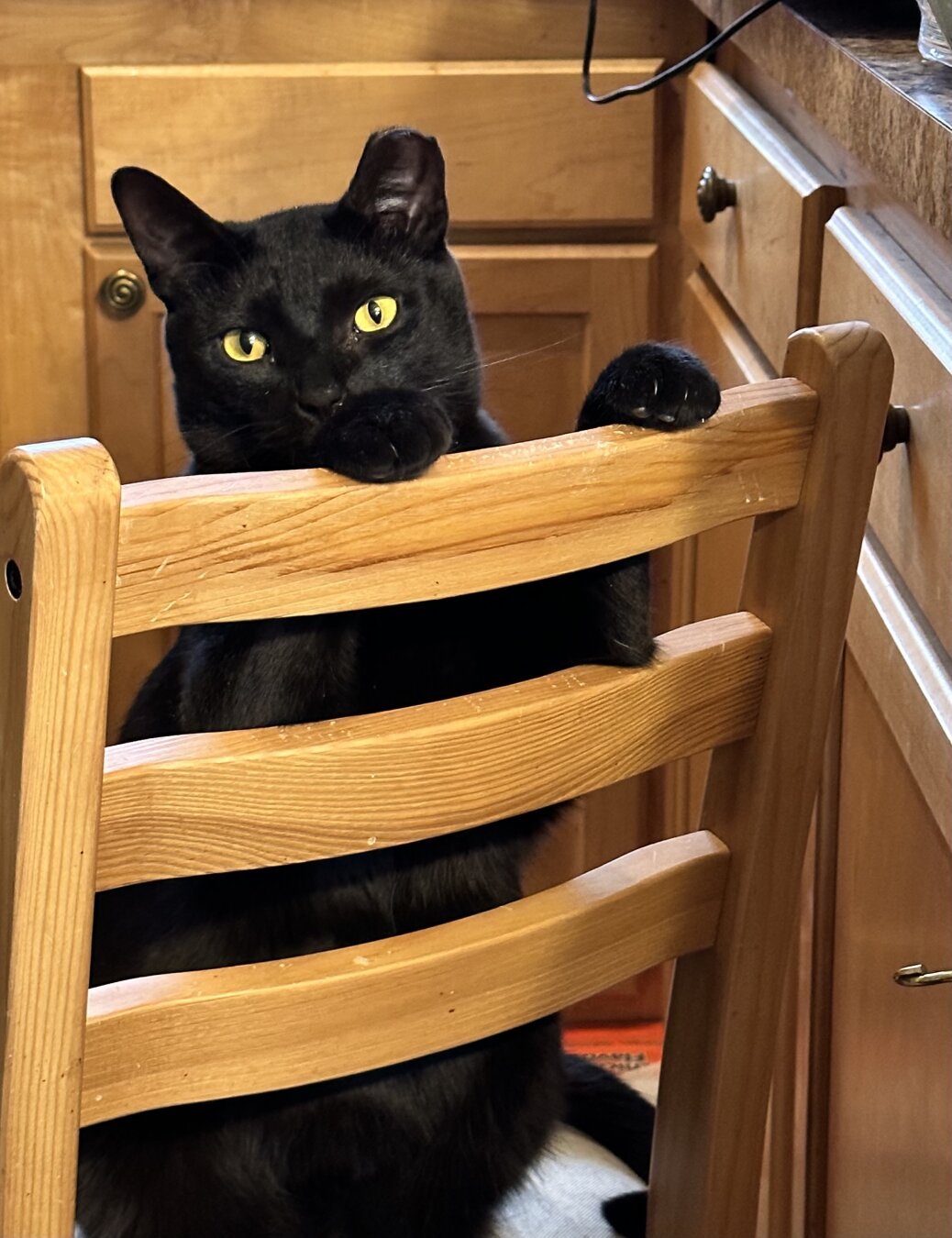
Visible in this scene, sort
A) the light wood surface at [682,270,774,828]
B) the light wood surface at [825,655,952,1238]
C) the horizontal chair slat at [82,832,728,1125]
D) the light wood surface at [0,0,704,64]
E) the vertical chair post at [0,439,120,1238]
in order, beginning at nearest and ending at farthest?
the vertical chair post at [0,439,120,1238]
the horizontal chair slat at [82,832,728,1125]
the light wood surface at [825,655,952,1238]
the light wood surface at [682,270,774,828]
the light wood surface at [0,0,704,64]

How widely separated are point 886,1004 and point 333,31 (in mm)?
1096

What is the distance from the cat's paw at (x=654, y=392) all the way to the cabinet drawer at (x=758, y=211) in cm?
33

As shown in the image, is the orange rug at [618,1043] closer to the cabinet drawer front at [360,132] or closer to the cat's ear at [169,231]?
the cabinet drawer front at [360,132]

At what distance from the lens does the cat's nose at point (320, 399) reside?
947 millimetres

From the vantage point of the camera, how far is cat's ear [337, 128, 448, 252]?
103cm

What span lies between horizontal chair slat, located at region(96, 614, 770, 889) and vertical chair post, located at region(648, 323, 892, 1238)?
0.08 feet

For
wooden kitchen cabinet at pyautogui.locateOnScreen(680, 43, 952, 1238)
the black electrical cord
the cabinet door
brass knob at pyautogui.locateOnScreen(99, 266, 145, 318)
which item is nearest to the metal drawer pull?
wooden kitchen cabinet at pyautogui.locateOnScreen(680, 43, 952, 1238)

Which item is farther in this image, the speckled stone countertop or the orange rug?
the orange rug

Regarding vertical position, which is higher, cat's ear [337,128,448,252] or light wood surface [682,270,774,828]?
cat's ear [337,128,448,252]

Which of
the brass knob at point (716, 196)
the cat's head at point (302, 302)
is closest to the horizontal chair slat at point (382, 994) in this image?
the cat's head at point (302, 302)

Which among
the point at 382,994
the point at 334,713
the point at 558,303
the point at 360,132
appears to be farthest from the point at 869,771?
the point at 360,132

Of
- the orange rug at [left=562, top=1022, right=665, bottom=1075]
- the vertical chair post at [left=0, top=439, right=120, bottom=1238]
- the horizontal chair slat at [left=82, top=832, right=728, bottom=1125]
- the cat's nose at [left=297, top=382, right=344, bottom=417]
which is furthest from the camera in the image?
the orange rug at [left=562, top=1022, right=665, bottom=1075]

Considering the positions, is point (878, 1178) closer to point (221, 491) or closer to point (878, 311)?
point (878, 311)

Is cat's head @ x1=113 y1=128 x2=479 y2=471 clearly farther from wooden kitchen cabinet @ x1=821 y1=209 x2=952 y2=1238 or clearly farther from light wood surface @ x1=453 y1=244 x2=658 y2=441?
light wood surface @ x1=453 y1=244 x2=658 y2=441
